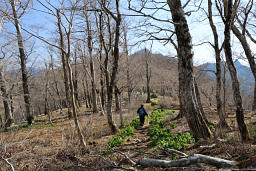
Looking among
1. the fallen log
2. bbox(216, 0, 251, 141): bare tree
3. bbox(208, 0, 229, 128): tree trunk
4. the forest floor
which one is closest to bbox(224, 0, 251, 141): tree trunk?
bbox(216, 0, 251, 141): bare tree

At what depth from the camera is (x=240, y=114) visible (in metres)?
4.70

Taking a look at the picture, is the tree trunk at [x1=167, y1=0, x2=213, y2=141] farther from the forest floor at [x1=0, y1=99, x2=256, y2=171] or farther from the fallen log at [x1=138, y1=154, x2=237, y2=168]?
the fallen log at [x1=138, y1=154, x2=237, y2=168]

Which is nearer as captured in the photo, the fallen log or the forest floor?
the fallen log

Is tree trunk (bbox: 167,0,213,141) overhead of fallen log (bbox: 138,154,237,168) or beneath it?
overhead

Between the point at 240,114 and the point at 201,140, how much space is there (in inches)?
56.8

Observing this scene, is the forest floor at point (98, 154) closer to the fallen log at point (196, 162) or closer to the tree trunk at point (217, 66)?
the fallen log at point (196, 162)

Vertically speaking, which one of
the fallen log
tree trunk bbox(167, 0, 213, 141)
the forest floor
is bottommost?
the forest floor

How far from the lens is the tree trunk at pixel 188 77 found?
468cm

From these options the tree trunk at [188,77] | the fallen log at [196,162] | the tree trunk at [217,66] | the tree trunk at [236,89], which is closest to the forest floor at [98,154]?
the fallen log at [196,162]

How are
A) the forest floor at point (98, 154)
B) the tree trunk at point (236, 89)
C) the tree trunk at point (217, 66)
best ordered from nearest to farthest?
the forest floor at point (98, 154), the tree trunk at point (236, 89), the tree trunk at point (217, 66)

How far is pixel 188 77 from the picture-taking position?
185 inches

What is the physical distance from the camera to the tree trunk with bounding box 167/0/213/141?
4.68 metres

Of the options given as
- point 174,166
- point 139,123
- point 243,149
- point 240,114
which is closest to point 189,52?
point 240,114

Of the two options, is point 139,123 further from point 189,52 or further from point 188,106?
point 189,52
